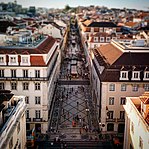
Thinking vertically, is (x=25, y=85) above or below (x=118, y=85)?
below

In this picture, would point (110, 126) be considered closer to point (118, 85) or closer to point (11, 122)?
point (118, 85)

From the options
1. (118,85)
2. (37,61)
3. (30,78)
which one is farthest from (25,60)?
(118,85)

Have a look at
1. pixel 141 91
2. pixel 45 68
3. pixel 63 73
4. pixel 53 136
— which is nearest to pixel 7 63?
pixel 45 68

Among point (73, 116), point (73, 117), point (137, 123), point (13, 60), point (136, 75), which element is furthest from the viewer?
point (73, 116)

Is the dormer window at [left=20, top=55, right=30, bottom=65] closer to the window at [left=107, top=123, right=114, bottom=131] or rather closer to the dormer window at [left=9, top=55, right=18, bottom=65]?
the dormer window at [left=9, top=55, right=18, bottom=65]

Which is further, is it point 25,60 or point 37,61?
point 37,61

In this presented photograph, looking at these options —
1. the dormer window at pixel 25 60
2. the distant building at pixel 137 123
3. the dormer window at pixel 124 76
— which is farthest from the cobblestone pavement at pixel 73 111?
the distant building at pixel 137 123
